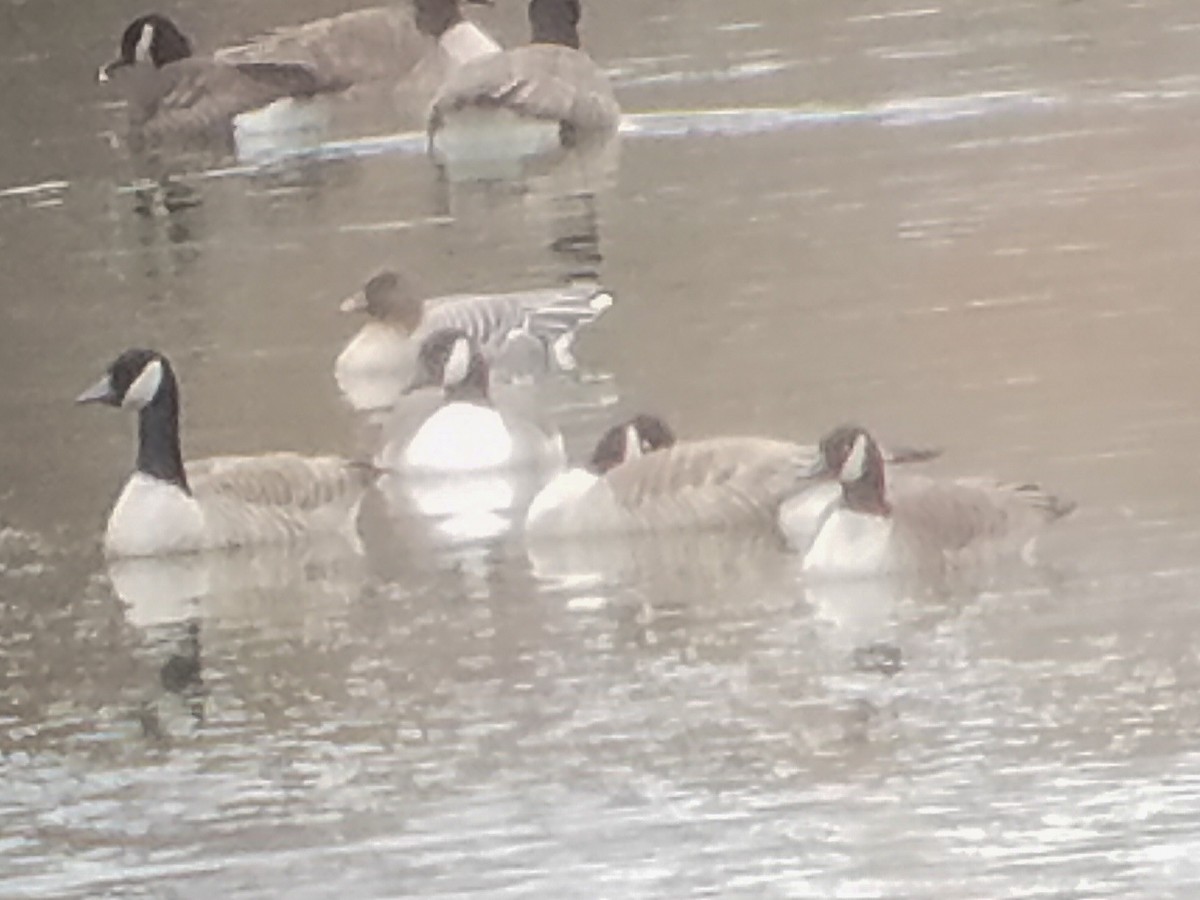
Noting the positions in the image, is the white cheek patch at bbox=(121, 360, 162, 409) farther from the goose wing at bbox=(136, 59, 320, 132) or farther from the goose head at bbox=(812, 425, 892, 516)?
the goose wing at bbox=(136, 59, 320, 132)

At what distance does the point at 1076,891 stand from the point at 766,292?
3269 millimetres

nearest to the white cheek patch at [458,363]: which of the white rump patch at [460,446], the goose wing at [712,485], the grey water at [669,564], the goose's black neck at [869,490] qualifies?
the white rump patch at [460,446]

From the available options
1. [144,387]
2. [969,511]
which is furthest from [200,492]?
[969,511]

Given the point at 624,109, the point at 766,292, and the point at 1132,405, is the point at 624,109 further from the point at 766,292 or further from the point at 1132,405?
the point at 1132,405

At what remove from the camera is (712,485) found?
5.18 metres

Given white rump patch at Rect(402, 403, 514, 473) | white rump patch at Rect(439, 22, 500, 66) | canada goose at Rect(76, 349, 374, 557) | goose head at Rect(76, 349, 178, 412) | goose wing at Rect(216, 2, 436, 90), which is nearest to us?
canada goose at Rect(76, 349, 374, 557)

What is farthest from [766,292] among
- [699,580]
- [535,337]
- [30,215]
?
[30,215]

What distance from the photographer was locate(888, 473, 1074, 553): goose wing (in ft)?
16.2

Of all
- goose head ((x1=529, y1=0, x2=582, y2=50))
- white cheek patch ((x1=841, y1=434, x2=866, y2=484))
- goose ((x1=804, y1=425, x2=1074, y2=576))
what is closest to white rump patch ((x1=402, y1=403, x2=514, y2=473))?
goose ((x1=804, y1=425, x2=1074, y2=576))

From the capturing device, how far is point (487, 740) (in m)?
4.32

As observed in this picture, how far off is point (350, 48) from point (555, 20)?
2.62 feet

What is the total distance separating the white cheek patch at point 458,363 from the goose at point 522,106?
2.80 meters

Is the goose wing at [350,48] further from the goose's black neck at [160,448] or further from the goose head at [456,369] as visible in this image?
the goose's black neck at [160,448]

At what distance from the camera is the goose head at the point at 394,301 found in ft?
21.3
